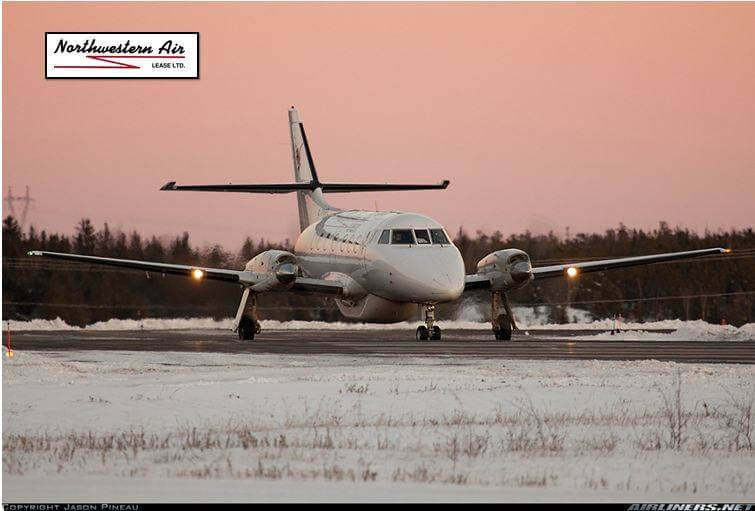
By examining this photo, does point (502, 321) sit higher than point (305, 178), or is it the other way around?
point (305, 178)

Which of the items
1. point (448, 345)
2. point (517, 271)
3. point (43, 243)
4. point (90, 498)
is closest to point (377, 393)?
point (90, 498)

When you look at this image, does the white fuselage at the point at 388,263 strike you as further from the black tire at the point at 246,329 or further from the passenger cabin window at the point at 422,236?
the black tire at the point at 246,329

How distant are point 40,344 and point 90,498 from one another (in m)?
24.2

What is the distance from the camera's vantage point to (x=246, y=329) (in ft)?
131

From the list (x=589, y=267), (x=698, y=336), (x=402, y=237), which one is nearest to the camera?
(x=402, y=237)

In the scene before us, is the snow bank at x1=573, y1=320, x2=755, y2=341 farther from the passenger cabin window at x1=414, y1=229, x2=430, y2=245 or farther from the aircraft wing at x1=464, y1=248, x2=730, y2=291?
the passenger cabin window at x1=414, y1=229, x2=430, y2=245

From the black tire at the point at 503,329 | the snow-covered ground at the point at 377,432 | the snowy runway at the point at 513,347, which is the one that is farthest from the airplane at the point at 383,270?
the snow-covered ground at the point at 377,432

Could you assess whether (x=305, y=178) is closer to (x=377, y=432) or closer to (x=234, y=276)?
(x=234, y=276)

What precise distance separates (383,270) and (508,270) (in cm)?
431

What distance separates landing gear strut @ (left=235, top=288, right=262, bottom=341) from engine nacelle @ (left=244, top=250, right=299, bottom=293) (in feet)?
1.37

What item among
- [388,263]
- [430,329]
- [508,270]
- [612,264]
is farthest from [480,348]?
[612,264]

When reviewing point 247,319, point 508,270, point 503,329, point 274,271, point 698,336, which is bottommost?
point 698,336

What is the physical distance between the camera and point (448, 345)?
34.4m

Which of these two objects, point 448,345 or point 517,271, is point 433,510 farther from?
point 517,271
